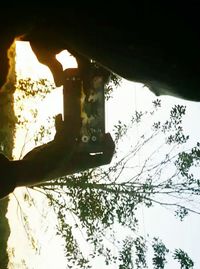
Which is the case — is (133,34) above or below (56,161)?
above

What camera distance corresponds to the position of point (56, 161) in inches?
71.7

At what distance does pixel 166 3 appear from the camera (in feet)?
4.81

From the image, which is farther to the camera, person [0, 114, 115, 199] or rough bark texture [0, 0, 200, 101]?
person [0, 114, 115, 199]

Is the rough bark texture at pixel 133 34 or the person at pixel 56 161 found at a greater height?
the rough bark texture at pixel 133 34

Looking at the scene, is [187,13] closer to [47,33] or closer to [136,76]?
[136,76]

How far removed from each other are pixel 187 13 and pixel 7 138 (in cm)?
1349

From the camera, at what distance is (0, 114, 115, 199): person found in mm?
1764

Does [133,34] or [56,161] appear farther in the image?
[56,161]

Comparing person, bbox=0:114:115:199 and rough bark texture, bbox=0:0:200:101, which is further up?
rough bark texture, bbox=0:0:200:101

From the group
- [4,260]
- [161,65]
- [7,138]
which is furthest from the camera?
[4,260]

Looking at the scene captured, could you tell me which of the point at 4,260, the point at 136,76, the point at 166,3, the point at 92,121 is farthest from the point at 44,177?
the point at 4,260

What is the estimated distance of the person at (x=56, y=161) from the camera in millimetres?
1764

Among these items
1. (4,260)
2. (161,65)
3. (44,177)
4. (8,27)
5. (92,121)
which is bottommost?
(4,260)

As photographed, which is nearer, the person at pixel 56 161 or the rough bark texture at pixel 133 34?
A: the rough bark texture at pixel 133 34
